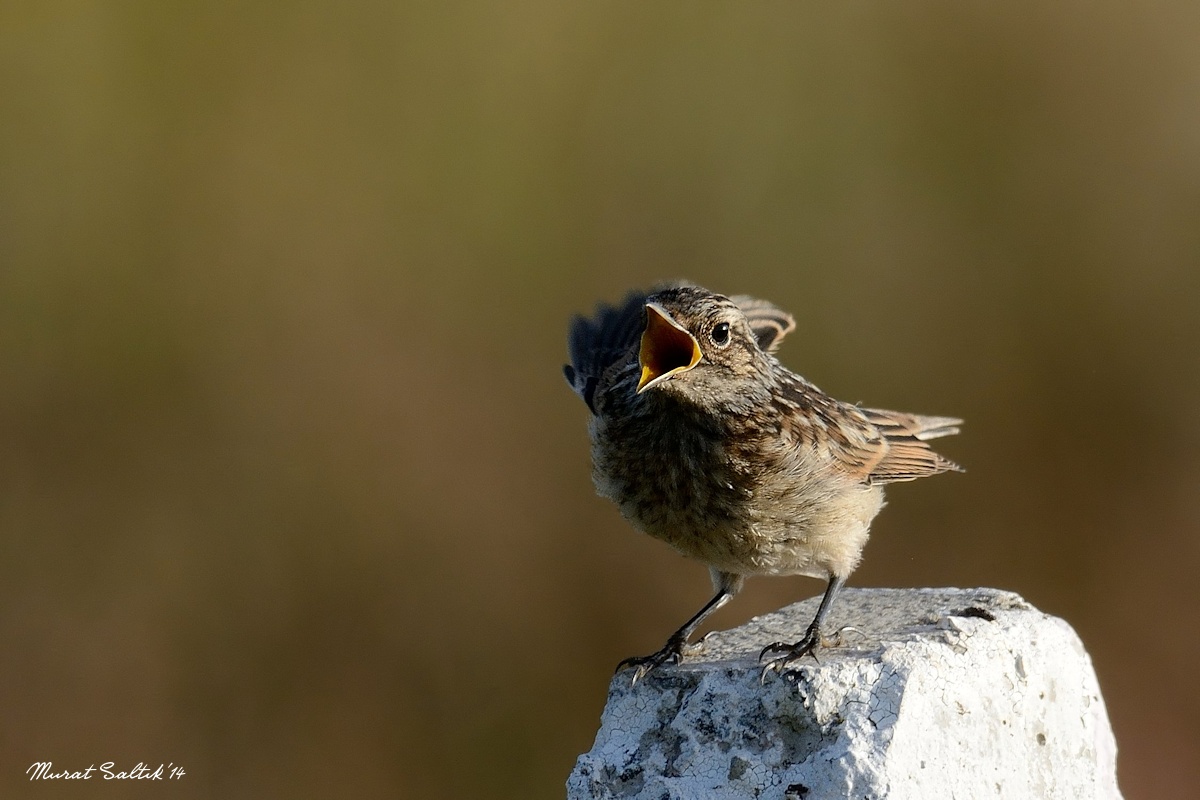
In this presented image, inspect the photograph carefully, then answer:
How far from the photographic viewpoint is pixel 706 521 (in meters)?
5.39

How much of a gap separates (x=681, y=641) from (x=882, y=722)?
4.42 feet

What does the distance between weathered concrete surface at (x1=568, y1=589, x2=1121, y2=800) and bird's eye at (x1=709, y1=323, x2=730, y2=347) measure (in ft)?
4.02

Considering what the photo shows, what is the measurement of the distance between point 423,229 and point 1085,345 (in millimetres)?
5047

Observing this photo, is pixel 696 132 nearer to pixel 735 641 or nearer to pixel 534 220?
pixel 534 220

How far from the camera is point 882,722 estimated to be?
4.29m

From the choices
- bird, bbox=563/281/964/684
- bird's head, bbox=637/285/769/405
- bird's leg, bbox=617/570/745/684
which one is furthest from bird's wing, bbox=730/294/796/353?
bird's head, bbox=637/285/769/405

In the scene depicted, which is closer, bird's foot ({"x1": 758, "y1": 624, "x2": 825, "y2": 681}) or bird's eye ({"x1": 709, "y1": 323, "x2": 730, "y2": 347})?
bird's foot ({"x1": 758, "y1": 624, "x2": 825, "y2": 681})

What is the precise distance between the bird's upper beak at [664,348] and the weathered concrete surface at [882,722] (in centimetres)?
113

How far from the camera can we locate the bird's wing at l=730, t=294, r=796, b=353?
286 inches

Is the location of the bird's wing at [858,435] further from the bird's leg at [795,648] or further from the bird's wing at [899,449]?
the bird's leg at [795,648]

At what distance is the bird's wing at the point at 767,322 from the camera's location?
23.8 ft

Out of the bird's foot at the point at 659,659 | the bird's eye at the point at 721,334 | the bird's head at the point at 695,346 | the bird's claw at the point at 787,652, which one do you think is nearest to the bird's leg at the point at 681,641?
the bird's foot at the point at 659,659

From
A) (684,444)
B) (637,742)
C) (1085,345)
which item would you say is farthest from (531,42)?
(637,742)
